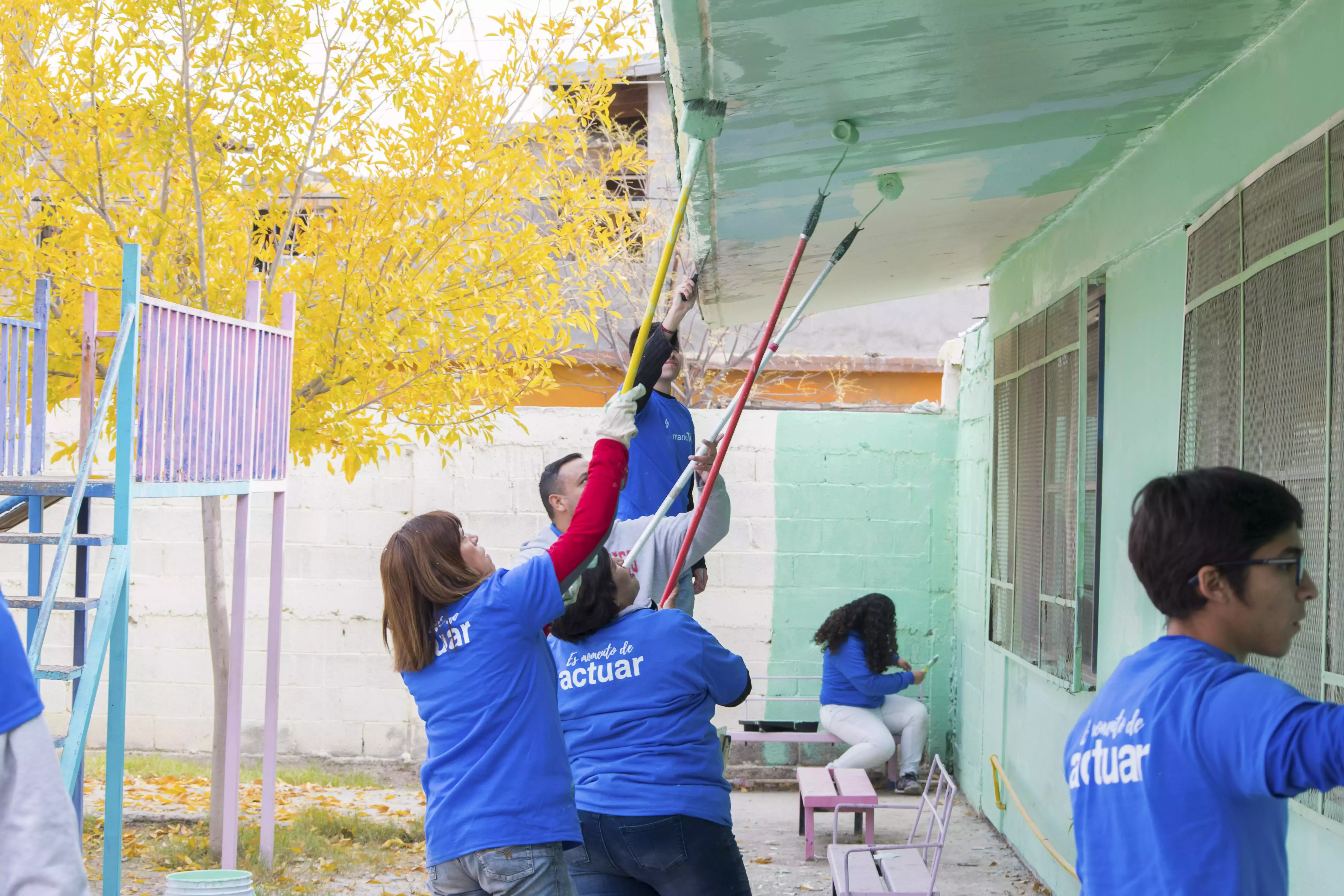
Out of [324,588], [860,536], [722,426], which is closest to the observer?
[722,426]

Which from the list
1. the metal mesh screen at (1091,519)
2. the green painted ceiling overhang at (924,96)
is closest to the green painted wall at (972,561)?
the metal mesh screen at (1091,519)

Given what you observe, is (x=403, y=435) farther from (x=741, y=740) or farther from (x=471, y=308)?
(x=741, y=740)

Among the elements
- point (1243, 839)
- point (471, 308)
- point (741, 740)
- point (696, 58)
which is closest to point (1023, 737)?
point (741, 740)

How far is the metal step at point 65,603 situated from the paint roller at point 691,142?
7.55 ft

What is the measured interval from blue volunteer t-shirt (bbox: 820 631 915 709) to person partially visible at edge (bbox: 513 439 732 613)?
10.9 ft

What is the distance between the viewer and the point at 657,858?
2781 mm

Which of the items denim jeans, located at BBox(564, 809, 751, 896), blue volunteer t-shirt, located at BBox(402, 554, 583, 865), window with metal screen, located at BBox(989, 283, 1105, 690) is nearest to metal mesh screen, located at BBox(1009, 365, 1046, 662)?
window with metal screen, located at BBox(989, 283, 1105, 690)

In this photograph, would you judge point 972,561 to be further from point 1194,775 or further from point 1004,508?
point 1194,775

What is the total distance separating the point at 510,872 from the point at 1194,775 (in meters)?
1.48

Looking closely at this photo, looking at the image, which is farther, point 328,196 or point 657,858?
point 328,196

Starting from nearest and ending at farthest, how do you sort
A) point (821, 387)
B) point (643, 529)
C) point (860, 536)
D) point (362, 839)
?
point (643, 529) → point (362, 839) → point (860, 536) → point (821, 387)

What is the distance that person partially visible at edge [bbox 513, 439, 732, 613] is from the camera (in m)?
3.49

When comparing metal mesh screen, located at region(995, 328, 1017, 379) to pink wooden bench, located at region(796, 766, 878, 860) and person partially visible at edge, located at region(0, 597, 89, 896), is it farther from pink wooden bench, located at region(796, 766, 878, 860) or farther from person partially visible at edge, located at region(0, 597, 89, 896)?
person partially visible at edge, located at region(0, 597, 89, 896)

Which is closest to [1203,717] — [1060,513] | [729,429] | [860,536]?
[729,429]
